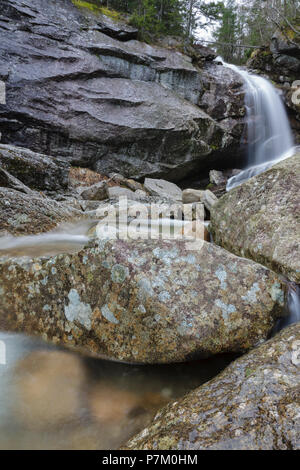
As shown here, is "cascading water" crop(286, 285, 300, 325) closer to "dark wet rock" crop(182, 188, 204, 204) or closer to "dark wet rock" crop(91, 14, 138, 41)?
"dark wet rock" crop(182, 188, 204, 204)

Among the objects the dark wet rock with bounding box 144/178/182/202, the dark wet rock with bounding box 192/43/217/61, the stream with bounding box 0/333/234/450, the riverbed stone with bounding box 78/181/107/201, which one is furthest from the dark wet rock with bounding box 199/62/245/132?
the stream with bounding box 0/333/234/450

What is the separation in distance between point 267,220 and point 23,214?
3.70 meters

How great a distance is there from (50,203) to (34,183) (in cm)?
241

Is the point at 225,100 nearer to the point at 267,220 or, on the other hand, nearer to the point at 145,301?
the point at 267,220

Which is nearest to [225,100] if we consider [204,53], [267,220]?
[204,53]

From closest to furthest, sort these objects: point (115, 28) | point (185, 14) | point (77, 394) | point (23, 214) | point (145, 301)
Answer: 1. point (77, 394)
2. point (145, 301)
3. point (23, 214)
4. point (115, 28)
5. point (185, 14)

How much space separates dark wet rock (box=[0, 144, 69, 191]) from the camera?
6.65 m

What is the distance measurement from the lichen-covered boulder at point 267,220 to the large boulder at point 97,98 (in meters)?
9.20

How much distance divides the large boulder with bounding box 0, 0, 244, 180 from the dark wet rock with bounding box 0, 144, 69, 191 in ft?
13.5

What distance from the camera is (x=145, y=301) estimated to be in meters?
2.15

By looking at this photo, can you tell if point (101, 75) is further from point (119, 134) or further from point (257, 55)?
point (257, 55)

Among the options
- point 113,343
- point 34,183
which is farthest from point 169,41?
point 113,343

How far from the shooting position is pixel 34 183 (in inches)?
287

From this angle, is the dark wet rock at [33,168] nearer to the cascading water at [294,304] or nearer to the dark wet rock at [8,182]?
the dark wet rock at [8,182]
